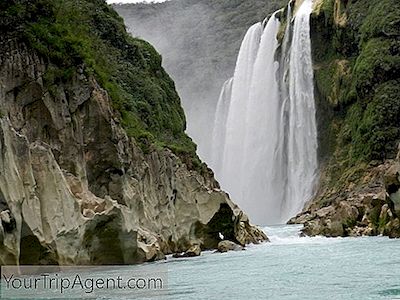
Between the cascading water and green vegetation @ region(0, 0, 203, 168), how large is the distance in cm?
1542

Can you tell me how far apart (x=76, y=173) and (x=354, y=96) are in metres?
40.0

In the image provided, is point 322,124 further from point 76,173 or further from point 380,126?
point 76,173

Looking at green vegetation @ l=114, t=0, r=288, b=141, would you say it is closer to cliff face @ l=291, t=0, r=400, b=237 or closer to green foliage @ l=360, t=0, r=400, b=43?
cliff face @ l=291, t=0, r=400, b=237

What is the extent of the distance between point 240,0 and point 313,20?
5416 cm

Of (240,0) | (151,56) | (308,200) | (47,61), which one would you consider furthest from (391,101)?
(240,0)

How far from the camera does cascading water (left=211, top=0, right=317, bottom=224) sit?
6862cm

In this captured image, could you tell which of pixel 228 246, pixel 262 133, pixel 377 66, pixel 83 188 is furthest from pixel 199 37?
pixel 83 188

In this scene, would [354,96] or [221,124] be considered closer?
[354,96]

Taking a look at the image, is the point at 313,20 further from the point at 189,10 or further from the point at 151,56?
the point at 189,10

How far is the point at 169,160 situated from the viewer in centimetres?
3916

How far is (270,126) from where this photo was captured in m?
Result: 76.4

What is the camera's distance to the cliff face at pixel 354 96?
56.0 metres

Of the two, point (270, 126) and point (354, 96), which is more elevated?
point (354, 96)

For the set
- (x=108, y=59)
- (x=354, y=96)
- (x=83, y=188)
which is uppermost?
(x=108, y=59)
